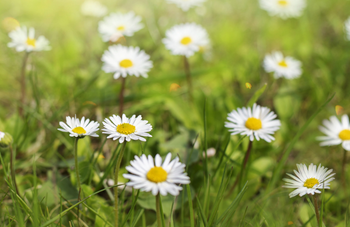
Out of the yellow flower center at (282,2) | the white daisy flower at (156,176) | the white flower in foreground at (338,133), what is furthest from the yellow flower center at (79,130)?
the yellow flower center at (282,2)

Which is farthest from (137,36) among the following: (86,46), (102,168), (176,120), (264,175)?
(264,175)

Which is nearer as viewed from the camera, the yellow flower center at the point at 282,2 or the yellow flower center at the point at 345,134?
the yellow flower center at the point at 345,134

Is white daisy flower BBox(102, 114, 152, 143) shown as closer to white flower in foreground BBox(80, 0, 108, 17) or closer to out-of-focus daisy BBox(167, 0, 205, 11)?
out-of-focus daisy BBox(167, 0, 205, 11)

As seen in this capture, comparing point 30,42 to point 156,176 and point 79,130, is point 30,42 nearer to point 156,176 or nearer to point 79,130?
point 79,130

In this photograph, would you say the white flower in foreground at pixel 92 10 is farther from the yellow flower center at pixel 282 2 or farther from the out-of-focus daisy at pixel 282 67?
the yellow flower center at pixel 282 2

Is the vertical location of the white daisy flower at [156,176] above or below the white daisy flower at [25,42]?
below

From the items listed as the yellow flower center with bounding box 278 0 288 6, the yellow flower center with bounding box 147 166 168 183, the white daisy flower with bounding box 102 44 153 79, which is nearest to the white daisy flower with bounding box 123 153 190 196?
the yellow flower center with bounding box 147 166 168 183

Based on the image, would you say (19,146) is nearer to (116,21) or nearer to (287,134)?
(116,21)
